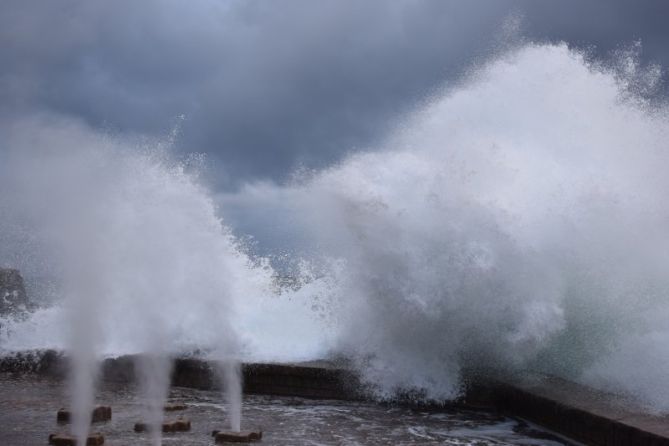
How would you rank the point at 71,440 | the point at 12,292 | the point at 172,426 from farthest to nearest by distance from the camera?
the point at 12,292, the point at 172,426, the point at 71,440

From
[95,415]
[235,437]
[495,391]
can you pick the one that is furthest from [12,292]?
[495,391]

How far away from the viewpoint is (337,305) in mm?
7805

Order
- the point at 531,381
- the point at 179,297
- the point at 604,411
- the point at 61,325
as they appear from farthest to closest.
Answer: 1. the point at 61,325
2. the point at 179,297
3. the point at 531,381
4. the point at 604,411

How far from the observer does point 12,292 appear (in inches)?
503

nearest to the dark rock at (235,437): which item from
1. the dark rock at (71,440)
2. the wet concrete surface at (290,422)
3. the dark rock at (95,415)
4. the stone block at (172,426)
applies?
the wet concrete surface at (290,422)

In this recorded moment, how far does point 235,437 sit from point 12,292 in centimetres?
941

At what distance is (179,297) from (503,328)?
3.83 metres

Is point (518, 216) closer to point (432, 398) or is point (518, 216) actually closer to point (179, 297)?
point (432, 398)

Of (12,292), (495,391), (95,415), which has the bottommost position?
(95,415)

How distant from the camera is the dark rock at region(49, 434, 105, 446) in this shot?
452 centimetres

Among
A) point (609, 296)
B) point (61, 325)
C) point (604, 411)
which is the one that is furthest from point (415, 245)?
point (61, 325)

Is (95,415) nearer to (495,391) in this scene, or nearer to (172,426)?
(172,426)

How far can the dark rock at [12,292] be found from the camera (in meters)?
12.0

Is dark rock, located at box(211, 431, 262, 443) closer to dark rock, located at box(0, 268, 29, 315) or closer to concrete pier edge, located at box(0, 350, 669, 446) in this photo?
concrete pier edge, located at box(0, 350, 669, 446)
